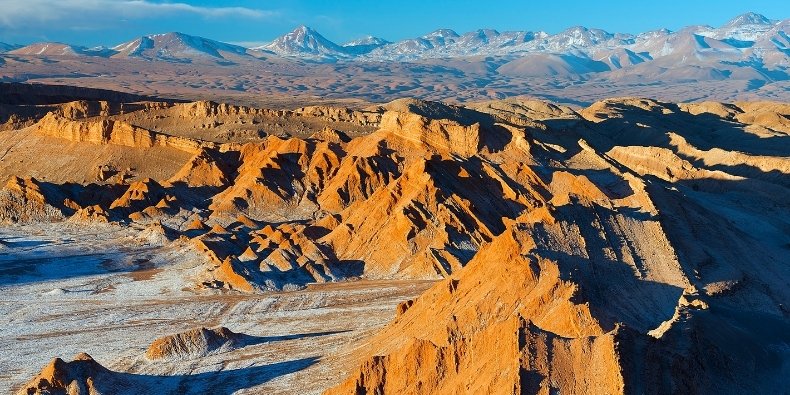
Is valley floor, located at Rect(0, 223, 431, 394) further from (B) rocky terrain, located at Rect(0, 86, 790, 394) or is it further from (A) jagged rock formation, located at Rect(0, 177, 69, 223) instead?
(A) jagged rock formation, located at Rect(0, 177, 69, 223)

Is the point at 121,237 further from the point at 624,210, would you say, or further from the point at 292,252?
the point at 624,210

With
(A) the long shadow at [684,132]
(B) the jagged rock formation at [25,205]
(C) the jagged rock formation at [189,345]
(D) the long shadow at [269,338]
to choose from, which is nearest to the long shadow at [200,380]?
(C) the jagged rock formation at [189,345]

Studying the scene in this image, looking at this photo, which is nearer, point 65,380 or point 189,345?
point 65,380

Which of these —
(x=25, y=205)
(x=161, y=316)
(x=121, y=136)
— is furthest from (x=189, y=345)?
(x=121, y=136)

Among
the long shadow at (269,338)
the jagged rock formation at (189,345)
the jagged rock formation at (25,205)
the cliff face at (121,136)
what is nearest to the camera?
the jagged rock formation at (189,345)

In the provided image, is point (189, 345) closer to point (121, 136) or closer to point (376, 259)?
point (376, 259)

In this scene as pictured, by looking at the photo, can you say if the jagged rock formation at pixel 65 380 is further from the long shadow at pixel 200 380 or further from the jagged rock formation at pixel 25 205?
the jagged rock formation at pixel 25 205
